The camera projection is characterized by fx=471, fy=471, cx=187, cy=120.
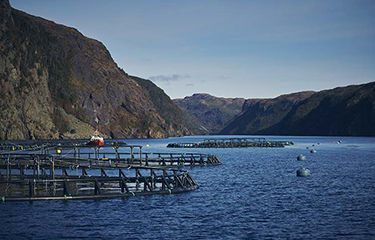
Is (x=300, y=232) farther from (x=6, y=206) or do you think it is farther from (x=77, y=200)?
(x=6, y=206)

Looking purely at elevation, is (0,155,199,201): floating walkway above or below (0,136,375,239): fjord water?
above

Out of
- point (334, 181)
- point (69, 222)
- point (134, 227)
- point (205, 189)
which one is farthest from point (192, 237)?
point (334, 181)

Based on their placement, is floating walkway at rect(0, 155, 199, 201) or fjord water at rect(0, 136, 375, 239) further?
floating walkway at rect(0, 155, 199, 201)

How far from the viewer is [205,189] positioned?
196ft

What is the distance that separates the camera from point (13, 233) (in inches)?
1334

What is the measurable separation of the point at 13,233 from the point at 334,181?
49433 millimetres

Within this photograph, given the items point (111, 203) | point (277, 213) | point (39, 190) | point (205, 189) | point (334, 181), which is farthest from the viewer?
point (334, 181)

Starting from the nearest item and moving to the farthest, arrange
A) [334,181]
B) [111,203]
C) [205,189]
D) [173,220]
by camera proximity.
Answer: [173,220] < [111,203] < [205,189] < [334,181]

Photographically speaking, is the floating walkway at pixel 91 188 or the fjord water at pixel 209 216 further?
the floating walkway at pixel 91 188

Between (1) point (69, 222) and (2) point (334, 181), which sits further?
(2) point (334, 181)

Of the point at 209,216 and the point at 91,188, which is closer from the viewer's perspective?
the point at 209,216

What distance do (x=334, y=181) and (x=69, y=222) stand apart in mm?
44406

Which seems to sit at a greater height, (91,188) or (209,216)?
(91,188)

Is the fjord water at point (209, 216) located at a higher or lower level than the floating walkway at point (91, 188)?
lower
